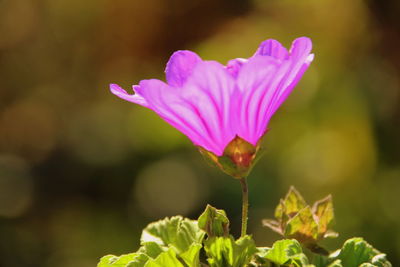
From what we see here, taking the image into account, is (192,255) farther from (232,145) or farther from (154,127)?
(154,127)

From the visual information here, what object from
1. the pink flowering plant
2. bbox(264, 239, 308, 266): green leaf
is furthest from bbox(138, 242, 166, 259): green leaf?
bbox(264, 239, 308, 266): green leaf

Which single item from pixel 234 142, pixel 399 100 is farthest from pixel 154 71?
pixel 234 142

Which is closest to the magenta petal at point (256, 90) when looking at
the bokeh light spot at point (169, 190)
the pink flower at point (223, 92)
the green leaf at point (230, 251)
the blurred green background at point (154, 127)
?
the pink flower at point (223, 92)

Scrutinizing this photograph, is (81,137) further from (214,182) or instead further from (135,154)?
(214,182)

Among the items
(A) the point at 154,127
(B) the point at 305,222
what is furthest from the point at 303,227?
→ (A) the point at 154,127

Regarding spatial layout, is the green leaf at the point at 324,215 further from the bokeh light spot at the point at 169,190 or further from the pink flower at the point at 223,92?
the bokeh light spot at the point at 169,190
